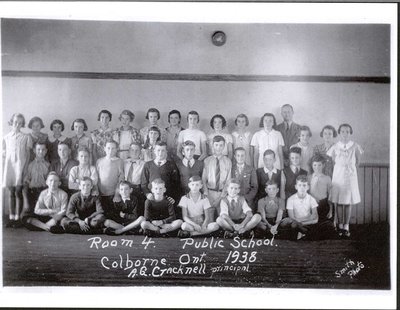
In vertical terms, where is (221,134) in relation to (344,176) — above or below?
above

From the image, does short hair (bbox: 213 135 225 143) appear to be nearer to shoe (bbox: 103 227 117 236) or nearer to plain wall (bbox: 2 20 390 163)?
plain wall (bbox: 2 20 390 163)

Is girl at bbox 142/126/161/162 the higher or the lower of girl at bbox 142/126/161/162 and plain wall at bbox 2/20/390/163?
the lower

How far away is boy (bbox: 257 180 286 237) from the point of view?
1.72 m

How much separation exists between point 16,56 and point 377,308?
1428 millimetres

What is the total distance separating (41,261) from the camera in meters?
1.71

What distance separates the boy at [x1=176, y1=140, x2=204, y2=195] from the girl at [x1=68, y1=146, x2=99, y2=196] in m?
0.28

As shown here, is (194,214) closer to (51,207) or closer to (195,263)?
(195,263)

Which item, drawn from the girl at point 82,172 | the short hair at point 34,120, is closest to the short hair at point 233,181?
the girl at point 82,172

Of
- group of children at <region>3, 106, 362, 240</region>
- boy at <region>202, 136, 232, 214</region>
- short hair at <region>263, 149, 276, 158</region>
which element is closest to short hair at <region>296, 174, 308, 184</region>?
group of children at <region>3, 106, 362, 240</region>

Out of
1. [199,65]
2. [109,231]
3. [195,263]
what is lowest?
[195,263]

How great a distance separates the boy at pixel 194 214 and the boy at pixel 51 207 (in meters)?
0.39

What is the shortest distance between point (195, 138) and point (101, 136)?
0.31 m

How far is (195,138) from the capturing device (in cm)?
174

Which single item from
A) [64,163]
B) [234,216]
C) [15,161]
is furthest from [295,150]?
[15,161]
